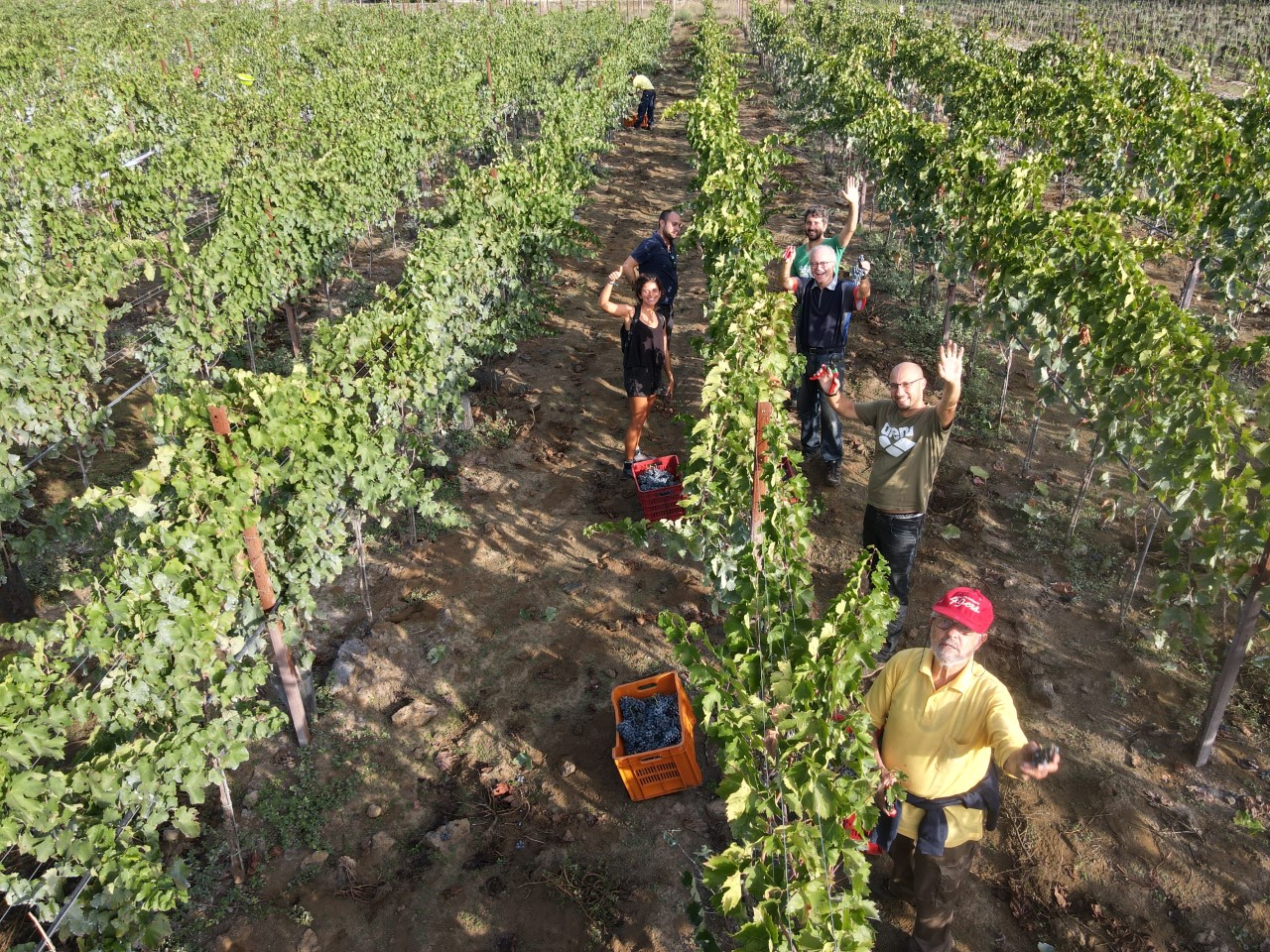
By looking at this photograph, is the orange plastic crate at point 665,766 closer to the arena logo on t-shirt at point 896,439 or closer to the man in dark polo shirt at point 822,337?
the arena logo on t-shirt at point 896,439

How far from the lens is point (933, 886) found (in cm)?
339

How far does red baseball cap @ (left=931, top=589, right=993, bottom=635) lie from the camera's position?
9.96ft

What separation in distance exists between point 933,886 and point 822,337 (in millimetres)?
4168

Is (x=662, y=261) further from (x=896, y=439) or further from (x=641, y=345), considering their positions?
(x=896, y=439)

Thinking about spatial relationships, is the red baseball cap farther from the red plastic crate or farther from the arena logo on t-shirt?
the red plastic crate

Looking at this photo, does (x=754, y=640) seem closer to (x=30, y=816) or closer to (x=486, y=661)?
(x=486, y=661)

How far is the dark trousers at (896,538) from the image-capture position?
15.7ft

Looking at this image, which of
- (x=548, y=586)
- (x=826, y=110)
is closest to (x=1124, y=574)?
(x=548, y=586)

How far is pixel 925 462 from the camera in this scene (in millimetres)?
4527

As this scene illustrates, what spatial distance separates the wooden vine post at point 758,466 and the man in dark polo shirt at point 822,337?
1408 millimetres

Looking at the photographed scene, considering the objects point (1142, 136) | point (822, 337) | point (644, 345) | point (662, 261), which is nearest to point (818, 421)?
point (822, 337)

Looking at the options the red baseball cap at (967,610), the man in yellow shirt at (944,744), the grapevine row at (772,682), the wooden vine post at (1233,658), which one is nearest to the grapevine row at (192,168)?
the grapevine row at (772,682)

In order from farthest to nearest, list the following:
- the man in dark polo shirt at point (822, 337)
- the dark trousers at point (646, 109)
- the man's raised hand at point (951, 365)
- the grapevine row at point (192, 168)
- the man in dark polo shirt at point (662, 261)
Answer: the dark trousers at point (646, 109), the man in dark polo shirt at point (662, 261), the grapevine row at point (192, 168), the man in dark polo shirt at point (822, 337), the man's raised hand at point (951, 365)

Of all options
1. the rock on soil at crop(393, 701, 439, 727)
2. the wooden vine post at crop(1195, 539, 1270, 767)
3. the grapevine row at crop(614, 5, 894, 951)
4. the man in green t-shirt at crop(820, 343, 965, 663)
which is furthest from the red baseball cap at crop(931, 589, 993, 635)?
the rock on soil at crop(393, 701, 439, 727)
